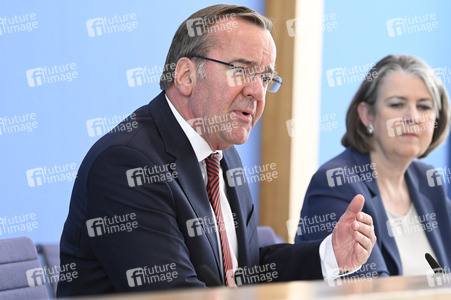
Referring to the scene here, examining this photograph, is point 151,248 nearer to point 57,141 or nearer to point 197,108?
point 197,108

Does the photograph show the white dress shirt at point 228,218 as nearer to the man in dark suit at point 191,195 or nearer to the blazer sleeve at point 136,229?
the man in dark suit at point 191,195

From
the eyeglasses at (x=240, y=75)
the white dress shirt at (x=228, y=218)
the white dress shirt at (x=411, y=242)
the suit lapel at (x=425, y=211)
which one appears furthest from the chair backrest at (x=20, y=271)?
the suit lapel at (x=425, y=211)

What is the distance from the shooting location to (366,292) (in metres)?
0.91

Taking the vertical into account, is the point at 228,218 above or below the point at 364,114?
below

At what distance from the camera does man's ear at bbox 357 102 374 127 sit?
2745mm

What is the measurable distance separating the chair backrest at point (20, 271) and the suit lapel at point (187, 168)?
72 centimetres

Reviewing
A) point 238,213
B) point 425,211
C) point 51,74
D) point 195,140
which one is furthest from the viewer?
point 51,74

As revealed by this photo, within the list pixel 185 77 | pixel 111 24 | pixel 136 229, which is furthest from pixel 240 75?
pixel 111 24

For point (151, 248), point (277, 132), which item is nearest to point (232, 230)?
point (151, 248)

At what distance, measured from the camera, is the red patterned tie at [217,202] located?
75.5 inches

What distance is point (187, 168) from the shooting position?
1.89 meters

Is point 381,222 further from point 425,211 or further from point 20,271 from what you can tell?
point 20,271

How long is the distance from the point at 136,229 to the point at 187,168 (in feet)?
0.94

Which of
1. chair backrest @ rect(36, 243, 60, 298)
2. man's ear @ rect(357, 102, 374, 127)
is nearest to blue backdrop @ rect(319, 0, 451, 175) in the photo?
man's ear @ rect(357, 102, 374, 127)
